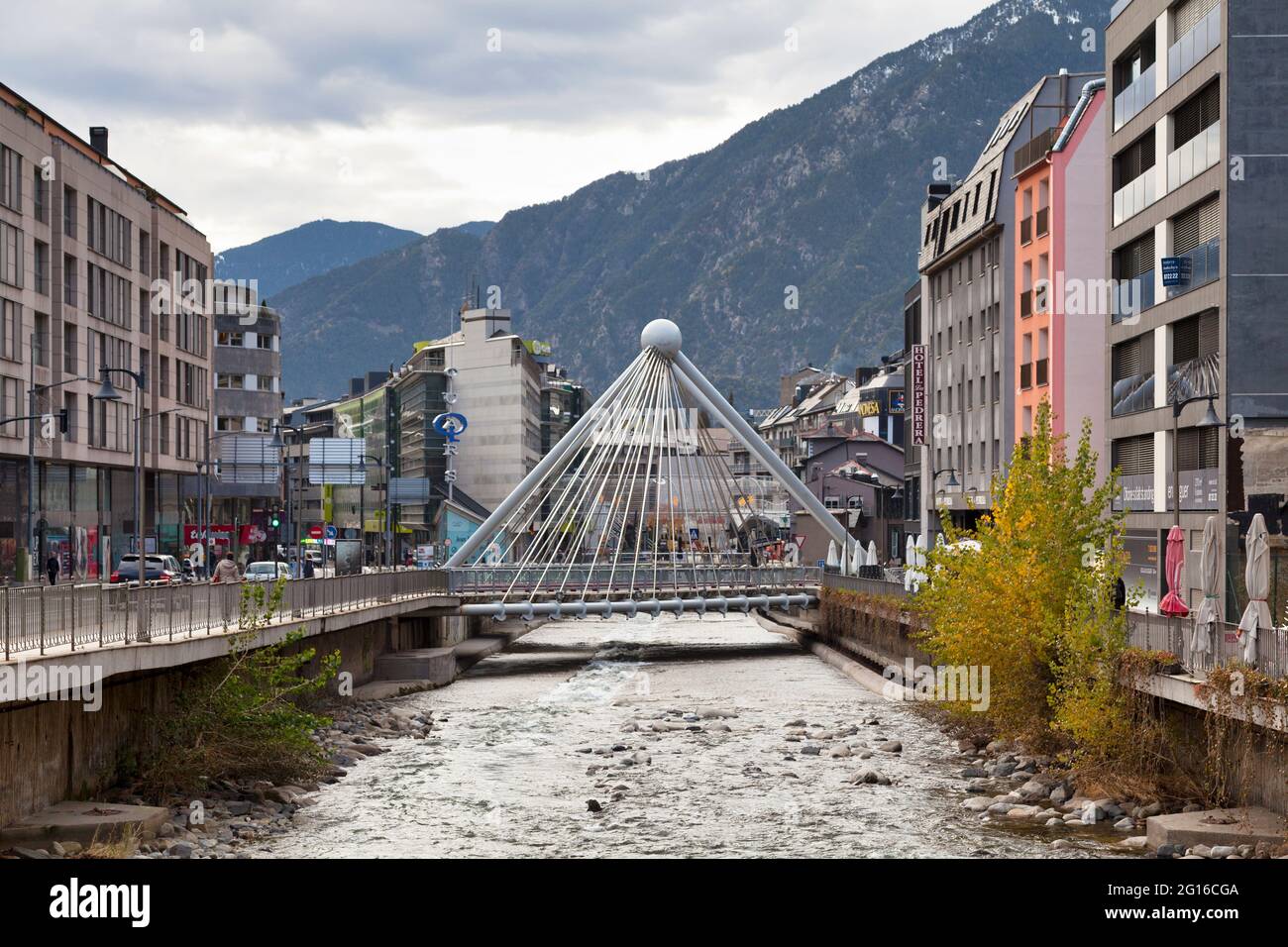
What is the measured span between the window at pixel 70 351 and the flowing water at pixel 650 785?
25.6 m

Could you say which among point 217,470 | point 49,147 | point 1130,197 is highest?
point 49,147

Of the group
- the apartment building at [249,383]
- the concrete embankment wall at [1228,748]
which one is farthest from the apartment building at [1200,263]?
the apartment building at [249,383]

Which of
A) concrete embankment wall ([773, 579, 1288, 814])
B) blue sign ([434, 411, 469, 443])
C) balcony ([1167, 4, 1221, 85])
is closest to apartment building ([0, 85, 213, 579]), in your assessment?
balcony ([1167, 4, 1221, 85])

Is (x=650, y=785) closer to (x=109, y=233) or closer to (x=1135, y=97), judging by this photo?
(x=1135, y=97)

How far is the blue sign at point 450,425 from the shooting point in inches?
6388

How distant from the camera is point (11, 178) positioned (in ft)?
238

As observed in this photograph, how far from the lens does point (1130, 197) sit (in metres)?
59.3

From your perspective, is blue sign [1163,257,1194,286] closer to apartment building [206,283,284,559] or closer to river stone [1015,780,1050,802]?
river stone [1015,780,1050,802]

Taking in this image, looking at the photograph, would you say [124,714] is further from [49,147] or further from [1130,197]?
[49,147]

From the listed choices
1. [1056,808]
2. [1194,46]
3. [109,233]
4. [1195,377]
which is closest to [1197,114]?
[1194,46]

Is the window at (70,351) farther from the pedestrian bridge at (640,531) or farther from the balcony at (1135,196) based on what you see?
the balcony at (1135,196)

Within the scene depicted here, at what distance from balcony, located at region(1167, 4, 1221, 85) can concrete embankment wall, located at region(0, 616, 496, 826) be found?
1291 inches
